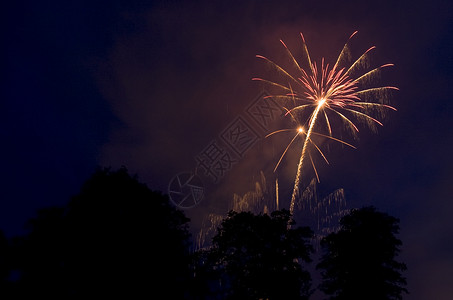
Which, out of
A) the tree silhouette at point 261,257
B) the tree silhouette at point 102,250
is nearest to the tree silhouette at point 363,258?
the tree silhouette at point 261,257

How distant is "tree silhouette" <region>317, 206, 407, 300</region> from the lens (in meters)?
29.6

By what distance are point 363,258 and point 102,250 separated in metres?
22.2

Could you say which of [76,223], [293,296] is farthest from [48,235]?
[293,296]

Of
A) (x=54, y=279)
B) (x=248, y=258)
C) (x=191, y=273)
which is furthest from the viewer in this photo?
(x=248, y=258)

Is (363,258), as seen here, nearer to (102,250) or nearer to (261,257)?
(261,257)

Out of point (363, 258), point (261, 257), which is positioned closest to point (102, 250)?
point (261, 257)

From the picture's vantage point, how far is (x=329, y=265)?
31984 mm

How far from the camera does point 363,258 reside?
30453 mm

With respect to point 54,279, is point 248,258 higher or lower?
higher

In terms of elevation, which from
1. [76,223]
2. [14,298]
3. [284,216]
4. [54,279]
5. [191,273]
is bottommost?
[14,298]

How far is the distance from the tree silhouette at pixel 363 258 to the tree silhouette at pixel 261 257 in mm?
2760

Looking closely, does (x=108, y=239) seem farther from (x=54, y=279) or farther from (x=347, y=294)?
(x=347, y=294)

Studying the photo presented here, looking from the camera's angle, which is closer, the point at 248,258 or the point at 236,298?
the point at 236,298

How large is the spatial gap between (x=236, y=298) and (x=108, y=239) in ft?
42.6
